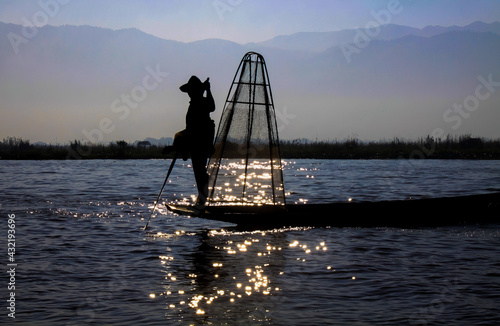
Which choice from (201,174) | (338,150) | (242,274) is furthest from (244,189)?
(338,150)

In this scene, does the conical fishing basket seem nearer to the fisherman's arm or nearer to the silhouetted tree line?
the fisherman's arm

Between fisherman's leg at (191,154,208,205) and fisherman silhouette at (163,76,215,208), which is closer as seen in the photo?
fisherman silhouette at (163,76,215,208)

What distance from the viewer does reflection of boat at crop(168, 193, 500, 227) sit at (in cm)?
1184

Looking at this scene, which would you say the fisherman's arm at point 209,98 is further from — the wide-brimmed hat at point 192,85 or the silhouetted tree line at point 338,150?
the silhouetted tree line at point 338,150

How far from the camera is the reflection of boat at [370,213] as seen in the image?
11.8 m

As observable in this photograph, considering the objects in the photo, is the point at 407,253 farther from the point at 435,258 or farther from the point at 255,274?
A: the point at 255,274

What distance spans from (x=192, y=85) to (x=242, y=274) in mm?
4905

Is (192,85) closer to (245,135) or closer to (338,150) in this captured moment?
(245,135)

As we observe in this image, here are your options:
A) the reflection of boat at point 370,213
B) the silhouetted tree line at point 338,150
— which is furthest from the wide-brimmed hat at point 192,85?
the silhouetted tree line at point 338,150

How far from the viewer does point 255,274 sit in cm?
837

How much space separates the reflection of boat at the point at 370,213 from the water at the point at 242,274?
0.99ft

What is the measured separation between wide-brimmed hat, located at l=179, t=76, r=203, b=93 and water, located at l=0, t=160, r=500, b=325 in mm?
2870

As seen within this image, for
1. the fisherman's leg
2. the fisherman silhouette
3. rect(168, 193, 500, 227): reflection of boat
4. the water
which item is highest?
the fisherman silhouette

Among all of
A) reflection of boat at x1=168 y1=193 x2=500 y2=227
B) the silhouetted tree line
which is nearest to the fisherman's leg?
reflection of boat at x1=168 y1=193 x2=500 y2=227
